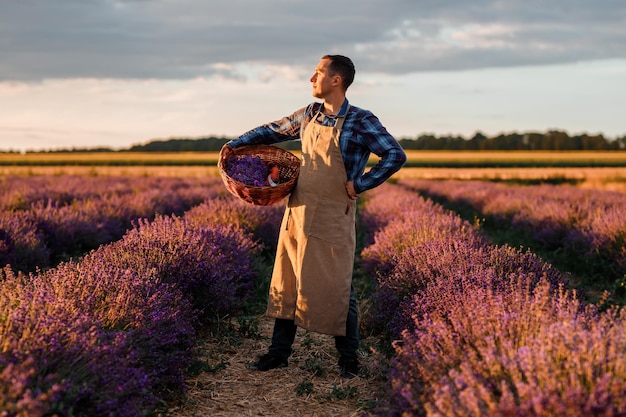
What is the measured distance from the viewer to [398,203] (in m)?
10.9

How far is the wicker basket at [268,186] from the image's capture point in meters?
4.18

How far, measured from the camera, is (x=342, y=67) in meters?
4.11

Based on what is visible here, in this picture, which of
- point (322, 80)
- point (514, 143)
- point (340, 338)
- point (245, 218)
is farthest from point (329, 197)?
point (514, 143)

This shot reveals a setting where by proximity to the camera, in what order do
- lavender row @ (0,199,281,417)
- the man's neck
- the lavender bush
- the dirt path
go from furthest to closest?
the lavender bush → the man's neck → the dirt path → lavender row @ (0,199,281,417)

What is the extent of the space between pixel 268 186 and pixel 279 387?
1311 mm

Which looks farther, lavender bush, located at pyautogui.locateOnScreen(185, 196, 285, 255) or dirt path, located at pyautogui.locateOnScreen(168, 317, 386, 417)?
lavender bush, located at pyautogui.locateOnScreen(185, 196, 285, 255)

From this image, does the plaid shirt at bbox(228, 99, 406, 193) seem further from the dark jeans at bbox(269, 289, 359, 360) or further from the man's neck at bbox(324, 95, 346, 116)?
the dark jeans at bbox(269, 289, 359, 360)

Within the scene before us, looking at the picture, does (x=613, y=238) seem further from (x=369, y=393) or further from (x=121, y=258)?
(x=121, y=258)

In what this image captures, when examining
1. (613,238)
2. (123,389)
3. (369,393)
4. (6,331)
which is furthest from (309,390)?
(613,238)

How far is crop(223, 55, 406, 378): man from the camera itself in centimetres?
409

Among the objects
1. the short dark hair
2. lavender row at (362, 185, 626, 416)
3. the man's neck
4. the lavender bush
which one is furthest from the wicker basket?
the lavender bush

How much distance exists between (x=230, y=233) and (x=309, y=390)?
8.60 feet

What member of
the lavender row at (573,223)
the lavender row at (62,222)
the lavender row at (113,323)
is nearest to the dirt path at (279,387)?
the lavender row at (113,323)

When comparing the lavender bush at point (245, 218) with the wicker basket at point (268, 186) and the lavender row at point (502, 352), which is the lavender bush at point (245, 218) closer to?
the wicker basket at point (268, 186)
